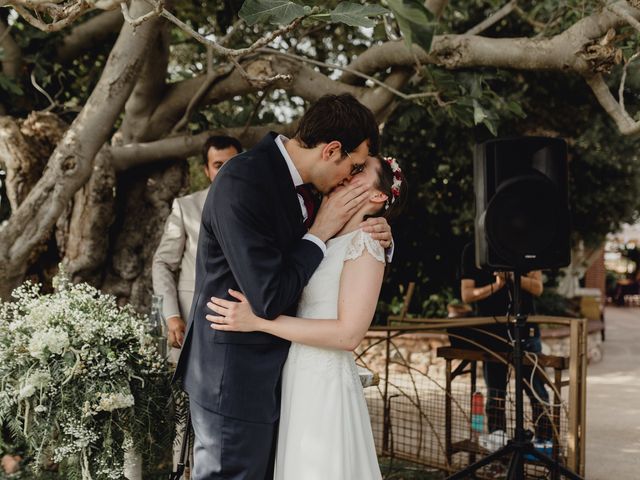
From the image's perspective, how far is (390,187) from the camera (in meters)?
2.25

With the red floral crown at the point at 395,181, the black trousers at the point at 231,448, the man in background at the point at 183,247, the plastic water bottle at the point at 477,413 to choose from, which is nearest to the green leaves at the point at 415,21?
the red floral crown at the point at 395,181

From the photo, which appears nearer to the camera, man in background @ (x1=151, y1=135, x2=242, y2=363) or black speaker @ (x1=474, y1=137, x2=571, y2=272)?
black speaker @ (x1=474, y1=137, x2=571, y2=272)

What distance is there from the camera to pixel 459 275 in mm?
5262

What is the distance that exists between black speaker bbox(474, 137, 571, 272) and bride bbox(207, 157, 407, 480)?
1.50m

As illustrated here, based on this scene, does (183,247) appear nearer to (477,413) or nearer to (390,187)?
(390,187)

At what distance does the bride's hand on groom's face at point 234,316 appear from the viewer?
1967mm

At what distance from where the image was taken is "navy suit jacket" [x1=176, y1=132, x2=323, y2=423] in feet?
6.19

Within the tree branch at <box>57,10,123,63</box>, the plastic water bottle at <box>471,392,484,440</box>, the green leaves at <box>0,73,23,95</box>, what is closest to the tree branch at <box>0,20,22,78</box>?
the green leaves at <box>0,73,23,95</box>

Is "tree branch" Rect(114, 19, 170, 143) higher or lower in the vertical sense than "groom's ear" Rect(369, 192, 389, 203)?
higher

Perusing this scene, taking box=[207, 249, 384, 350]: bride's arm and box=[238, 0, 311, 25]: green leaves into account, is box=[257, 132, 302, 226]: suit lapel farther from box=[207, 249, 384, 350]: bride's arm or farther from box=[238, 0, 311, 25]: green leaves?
box=[238, 0, 311, 25]: green leaves

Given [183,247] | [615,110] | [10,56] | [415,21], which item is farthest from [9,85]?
[415,21]

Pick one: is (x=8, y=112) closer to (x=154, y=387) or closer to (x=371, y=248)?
(x=154, y=387)

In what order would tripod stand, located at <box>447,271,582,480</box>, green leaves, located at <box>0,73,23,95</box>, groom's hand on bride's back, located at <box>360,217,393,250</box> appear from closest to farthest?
1. groom's hand on bride's back, located at <box>360,217,393,250</box>
2. tripod stand, located at <box>447,271,582,480</box>
3. green leaves, located at <box>0,73,23,95</box>

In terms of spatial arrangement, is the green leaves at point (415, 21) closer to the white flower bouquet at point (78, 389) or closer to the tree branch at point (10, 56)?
the white flower bouquet at point (78, 389)
